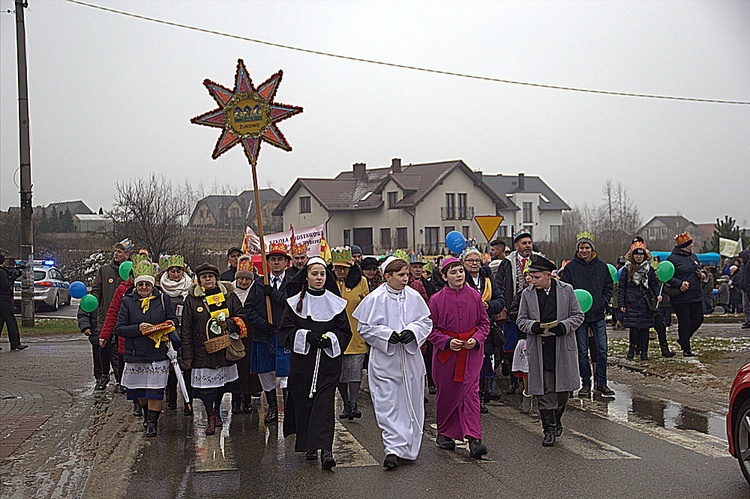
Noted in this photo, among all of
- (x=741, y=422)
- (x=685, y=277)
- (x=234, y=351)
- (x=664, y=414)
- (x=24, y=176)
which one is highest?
(x=24, y=176)

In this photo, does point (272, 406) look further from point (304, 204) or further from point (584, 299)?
point (304, 204)

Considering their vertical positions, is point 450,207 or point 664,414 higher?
point 450,207

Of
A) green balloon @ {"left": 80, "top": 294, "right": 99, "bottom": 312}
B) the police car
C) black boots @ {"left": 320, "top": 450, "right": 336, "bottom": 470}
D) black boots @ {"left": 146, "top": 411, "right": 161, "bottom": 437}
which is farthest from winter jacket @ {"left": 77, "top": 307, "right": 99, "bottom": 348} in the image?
the police car

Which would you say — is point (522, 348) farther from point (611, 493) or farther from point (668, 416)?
point (611, 493)

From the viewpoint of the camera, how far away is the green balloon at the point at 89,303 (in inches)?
446

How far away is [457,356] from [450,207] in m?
55.0

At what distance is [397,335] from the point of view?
7.50 m

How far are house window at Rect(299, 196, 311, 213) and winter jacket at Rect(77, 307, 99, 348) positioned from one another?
173 ft

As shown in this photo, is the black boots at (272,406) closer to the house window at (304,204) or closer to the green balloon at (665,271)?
the green balloon at (665,271)

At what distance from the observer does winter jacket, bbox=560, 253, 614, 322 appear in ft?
35.8

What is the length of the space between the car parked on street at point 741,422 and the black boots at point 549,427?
1.85 m

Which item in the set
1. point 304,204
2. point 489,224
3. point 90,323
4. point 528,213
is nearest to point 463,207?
point 304,204

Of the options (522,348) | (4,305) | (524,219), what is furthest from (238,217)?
(522,348)

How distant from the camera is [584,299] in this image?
1042cm
